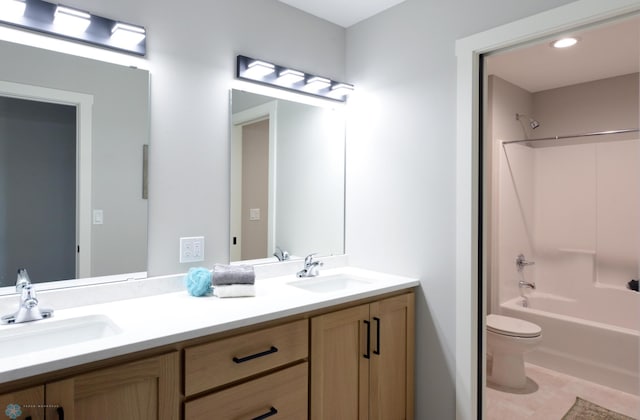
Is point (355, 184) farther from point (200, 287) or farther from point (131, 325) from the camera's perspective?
point (131, 325)

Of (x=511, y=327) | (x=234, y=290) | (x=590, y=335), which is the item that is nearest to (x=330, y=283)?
(x=234, y=290)

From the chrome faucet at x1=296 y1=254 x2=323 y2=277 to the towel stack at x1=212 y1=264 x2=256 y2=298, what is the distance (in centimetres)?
47

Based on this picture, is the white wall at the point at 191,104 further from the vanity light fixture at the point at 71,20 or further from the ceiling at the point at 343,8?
the ceiling at the point at 343,8

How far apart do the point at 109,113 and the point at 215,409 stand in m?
1.26

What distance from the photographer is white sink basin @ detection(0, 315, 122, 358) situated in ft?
3.92

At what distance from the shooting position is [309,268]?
6.93 feet

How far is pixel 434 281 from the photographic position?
193 centimetres

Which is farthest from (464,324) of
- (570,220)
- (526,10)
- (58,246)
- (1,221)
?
(570,220)

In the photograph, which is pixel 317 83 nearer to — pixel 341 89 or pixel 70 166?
pixel 341 89

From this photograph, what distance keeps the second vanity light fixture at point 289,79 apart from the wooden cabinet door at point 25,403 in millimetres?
1554

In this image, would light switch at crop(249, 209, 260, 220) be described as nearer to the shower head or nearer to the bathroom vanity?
the bathroom vanity

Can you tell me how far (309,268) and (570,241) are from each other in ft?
8.83

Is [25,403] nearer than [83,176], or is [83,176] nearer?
[25,403]

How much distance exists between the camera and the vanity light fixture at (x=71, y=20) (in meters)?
1.41
